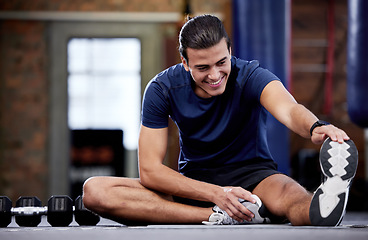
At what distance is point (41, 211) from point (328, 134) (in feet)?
4.23

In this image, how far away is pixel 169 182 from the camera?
81.8 inches

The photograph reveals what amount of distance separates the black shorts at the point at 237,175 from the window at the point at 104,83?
146 inches

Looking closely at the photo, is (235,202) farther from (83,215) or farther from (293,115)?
(83,215)

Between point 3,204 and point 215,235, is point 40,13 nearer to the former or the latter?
point 3,204

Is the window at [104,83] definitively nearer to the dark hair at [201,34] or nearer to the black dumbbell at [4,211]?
the black dumbbell at [4,211]

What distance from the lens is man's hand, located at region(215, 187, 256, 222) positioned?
192 cm

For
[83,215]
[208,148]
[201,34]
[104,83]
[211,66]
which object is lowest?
[83,215]

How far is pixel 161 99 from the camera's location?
2172mm

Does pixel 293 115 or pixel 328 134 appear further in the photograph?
pixel 293 115

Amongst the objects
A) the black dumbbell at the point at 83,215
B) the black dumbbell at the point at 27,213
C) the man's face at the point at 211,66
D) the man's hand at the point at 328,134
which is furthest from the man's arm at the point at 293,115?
the black dumbbell at the point at 27,213

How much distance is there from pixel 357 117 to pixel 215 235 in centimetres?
234

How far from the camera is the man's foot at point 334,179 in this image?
1662mm

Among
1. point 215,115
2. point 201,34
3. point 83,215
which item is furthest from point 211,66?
point 83,215

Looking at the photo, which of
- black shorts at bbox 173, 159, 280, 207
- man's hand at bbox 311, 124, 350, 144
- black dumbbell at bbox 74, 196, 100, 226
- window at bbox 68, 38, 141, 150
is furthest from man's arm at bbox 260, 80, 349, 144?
window at bbox 68, 38, 141, 150
